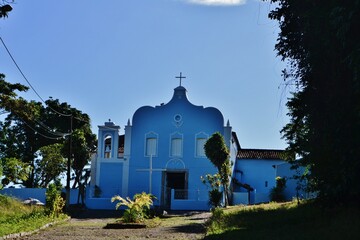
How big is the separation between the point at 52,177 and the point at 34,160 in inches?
104

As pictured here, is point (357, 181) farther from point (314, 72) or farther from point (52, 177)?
point (52, 177)

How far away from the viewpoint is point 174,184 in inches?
1542

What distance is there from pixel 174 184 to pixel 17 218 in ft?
66.6

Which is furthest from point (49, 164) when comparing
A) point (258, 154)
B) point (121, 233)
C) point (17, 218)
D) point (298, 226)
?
point (298, 226)

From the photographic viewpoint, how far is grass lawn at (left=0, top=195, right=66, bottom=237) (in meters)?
15.5

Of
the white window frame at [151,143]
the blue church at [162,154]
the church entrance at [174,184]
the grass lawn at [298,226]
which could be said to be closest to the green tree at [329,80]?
the grass lawn at [298,226]

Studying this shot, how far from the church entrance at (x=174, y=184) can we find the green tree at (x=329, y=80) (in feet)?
75.5

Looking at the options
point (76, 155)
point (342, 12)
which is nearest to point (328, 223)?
point (342, 12)

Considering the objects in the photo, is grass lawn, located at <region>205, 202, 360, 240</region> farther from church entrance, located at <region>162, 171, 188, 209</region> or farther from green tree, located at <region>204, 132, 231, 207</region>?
church entrance, located at <region>162, 171, 188, 209</region>

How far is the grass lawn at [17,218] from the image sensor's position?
611 inches

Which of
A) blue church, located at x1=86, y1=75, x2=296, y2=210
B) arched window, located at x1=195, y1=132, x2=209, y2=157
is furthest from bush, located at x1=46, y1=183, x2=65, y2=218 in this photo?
arched window, located at x1=195, y1=132, x2=209, y2=157

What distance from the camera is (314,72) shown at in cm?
1223

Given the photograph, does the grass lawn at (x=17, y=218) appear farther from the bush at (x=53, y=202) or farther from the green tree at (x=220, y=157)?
the green tree at (x=220, y=157)

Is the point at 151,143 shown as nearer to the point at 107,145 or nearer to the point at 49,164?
the point at 107,145
